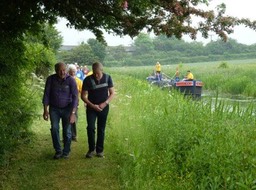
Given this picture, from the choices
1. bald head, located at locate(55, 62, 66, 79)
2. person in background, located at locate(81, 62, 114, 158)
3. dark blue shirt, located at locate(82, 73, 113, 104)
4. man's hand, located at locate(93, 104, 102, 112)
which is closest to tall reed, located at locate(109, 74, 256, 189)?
person in background, located at locate(81, 62, 114, 158)

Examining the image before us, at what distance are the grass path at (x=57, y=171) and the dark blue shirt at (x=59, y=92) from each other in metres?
1.09

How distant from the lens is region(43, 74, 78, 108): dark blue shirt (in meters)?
7.76

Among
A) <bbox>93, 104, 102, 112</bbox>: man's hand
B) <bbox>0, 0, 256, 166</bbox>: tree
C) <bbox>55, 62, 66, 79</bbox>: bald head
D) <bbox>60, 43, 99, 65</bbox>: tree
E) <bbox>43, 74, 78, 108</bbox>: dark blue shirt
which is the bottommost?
<bbox>60, 43, 99, 65</bbox>: tree

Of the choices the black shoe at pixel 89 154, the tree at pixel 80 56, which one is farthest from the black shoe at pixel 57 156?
the tree at pixel 80 56

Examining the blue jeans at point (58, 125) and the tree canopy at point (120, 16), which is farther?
the blue jeans at point (58, 125)

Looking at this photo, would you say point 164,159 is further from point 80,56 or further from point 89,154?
point 80,56

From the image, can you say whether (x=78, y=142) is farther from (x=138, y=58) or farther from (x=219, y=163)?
(x=138, y=58)

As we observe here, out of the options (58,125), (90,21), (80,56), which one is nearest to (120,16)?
(90,21)

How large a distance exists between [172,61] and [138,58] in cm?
854

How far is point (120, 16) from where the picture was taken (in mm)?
6520

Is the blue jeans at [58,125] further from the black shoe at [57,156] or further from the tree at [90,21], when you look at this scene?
the tree at [90,21]

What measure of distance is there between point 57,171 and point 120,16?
9.34 feet

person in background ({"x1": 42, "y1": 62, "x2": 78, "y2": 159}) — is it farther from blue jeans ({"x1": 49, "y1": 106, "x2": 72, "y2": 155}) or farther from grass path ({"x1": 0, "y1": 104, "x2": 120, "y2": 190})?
grass path ({"x1": 0, "y1": 104, "x2": 120, "y2": 190})

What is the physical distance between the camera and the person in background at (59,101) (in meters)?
7.76
